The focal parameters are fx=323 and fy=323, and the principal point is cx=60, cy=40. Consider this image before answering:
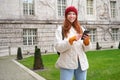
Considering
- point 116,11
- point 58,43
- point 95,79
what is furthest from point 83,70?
point 116,11

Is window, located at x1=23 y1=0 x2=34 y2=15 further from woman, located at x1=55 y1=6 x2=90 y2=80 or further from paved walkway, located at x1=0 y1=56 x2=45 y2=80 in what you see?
woman, located at x1=55 y1=6 x2=90 y2=80

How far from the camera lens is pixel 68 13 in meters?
6.00

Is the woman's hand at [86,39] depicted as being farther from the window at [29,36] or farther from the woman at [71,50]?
the window at [29,36]

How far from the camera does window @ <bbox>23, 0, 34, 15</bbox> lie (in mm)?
35625

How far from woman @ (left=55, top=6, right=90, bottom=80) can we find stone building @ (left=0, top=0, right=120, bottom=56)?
26120 millimetres

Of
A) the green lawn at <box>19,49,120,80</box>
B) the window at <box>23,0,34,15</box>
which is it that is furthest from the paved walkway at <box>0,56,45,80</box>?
the window at <box>23,0,34,15</box>

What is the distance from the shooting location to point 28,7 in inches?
1412

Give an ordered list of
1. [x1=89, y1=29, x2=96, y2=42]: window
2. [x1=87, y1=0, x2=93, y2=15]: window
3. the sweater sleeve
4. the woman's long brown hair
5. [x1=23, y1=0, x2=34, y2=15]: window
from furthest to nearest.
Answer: [x1=87, y1=0, x2=93, y2=15]: window
[x1=89, y1=29, x2=96, y2=42]: window
[x1=23, y1=0, x2=34, y2=15]: window
the woman's long brown hair
the sweater sleeve

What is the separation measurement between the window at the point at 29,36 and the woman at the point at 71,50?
96.2 ft

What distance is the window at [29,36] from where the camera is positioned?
115ft

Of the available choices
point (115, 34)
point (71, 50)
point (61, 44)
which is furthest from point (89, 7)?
point (61, 44)

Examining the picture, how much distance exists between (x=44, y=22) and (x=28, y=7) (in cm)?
245

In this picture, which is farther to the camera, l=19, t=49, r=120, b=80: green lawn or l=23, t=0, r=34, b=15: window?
l=23, t=0, r=34, b=15: window

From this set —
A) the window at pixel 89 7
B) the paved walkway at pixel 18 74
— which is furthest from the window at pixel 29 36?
the paved walkway at pixel 18 74
